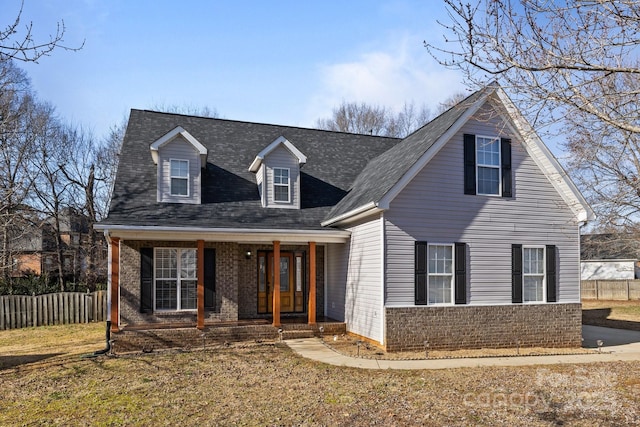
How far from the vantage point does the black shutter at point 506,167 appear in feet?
43.2

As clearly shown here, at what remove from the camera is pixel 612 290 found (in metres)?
31.5

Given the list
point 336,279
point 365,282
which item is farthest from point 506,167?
point 336,279

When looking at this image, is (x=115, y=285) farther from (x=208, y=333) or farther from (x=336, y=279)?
(x=336, y=279)

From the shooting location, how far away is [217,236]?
13.0 metres

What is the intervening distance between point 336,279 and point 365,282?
2.33 m

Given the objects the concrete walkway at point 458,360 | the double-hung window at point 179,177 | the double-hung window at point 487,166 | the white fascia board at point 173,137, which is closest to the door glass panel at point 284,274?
the concrete walkway at point 458,360

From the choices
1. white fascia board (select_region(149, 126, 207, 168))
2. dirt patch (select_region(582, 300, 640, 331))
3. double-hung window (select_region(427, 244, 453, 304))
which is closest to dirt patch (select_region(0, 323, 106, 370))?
white fascia board (select_region(149, 126, 207, 168))

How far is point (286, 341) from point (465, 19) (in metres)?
9.56

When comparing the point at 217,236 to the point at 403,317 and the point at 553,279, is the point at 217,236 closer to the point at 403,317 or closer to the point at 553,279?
the point at 403,317

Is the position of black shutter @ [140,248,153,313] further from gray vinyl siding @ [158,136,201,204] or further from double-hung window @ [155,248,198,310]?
gray vinyl siding @ [158,136,201,204]

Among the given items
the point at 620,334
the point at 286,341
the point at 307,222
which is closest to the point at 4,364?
the point at 286,341

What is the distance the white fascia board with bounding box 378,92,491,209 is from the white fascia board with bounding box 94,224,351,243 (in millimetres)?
2671

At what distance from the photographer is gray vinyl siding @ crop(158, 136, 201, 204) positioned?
46.9ft

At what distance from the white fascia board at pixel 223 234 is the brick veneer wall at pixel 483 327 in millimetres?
3153
